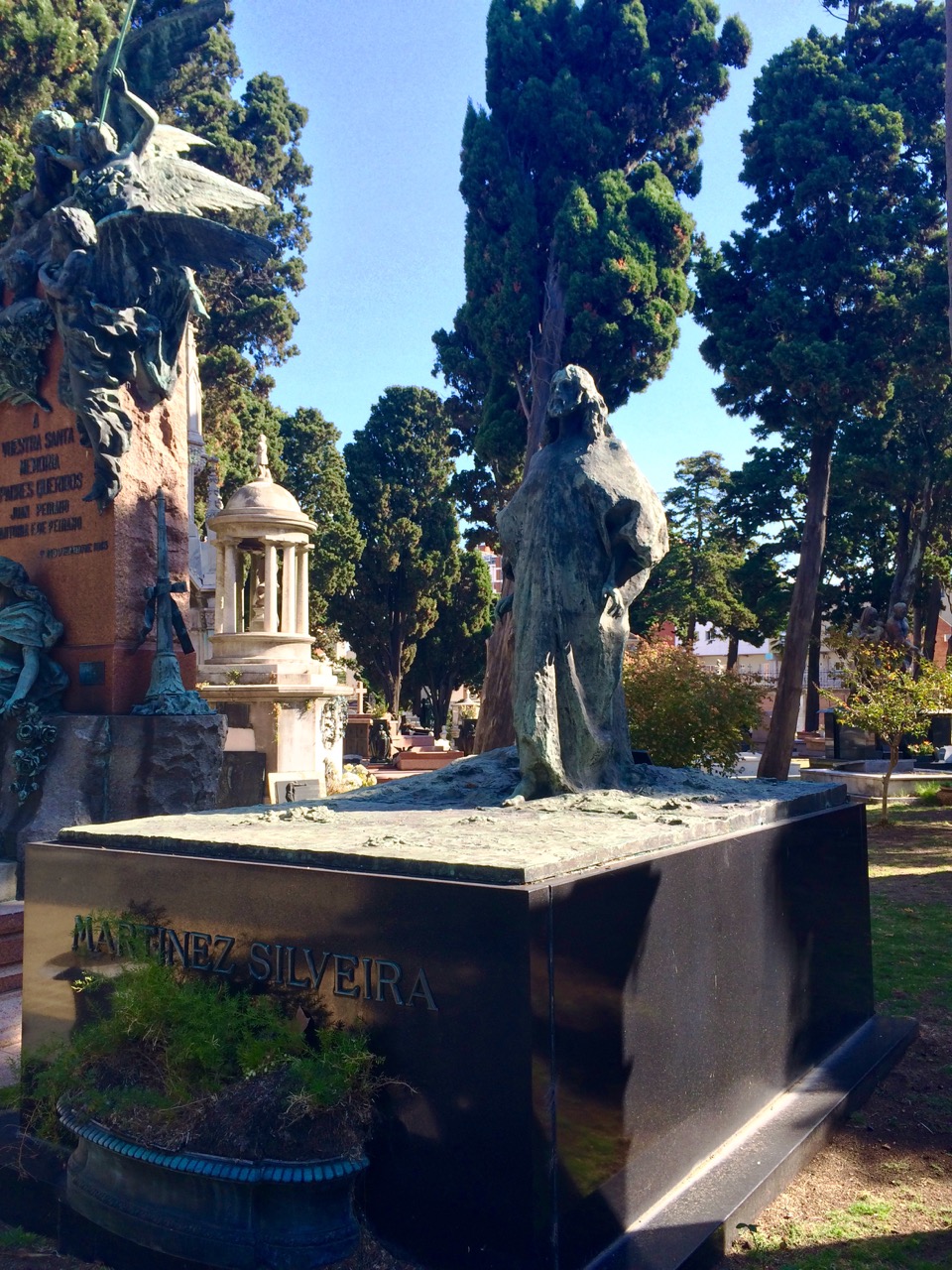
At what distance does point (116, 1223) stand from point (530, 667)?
8.70 ft

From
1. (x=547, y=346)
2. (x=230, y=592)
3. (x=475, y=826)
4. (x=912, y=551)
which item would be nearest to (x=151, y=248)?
(x=475, y=826)

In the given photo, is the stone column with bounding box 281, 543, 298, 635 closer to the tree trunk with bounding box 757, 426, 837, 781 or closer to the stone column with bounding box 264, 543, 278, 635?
the stone column with bounding box 264, 543, 278, 635

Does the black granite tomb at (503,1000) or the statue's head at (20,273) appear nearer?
the black granite tomb at (503,1000)

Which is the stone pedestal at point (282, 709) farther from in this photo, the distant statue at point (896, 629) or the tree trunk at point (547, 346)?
the distant statue at point (896, 629)

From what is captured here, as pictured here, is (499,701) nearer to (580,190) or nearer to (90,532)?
(580,190)

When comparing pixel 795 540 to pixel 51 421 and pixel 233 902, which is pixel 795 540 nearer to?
pixel 51 421

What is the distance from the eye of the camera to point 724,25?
76.4ft

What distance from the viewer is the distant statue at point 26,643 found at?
25.5ft

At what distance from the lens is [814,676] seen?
36.9m

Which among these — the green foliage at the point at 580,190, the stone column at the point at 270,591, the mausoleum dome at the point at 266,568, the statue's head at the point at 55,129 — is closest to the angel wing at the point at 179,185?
the statue's head at the point at 55,129

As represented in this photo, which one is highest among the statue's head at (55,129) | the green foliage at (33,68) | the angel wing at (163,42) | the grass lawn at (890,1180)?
the green foliage at (33,68)

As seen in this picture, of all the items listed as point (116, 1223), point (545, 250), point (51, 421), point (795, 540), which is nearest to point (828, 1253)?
point (116, 1223)

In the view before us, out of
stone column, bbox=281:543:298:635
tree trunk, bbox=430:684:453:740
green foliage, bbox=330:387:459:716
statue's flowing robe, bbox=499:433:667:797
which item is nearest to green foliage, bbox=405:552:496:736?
tree trunk, bbox=430:684:453:740

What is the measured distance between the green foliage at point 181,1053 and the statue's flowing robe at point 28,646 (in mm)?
4694
